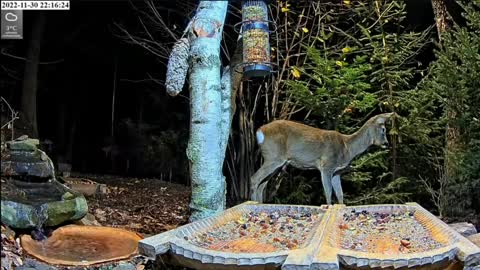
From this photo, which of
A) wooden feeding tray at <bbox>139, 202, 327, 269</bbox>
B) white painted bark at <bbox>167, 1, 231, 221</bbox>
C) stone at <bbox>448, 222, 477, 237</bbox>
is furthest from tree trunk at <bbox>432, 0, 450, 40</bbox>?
white painted bark at <bbox>167, 1, 231, 221</bbox>

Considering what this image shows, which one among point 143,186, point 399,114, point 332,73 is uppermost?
point 332,73

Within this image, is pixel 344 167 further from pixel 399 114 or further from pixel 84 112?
pixel 84 112

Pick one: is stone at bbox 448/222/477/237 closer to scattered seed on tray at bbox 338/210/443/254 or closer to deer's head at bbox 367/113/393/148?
scattered seed on tray at bbox 338/210/443/254

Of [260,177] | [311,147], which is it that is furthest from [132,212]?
[311,147]

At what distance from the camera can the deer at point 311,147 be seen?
379cm

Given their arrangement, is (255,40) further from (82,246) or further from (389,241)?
(82,246)

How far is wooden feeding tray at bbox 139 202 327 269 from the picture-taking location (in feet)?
5.52

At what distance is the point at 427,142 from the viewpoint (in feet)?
14.7

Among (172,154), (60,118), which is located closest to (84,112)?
(60,118)

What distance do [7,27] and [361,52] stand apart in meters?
3.69

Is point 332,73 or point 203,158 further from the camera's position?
point 332,73

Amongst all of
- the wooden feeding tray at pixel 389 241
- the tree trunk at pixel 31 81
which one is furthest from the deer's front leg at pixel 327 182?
the tree trunk at pixel 31 81

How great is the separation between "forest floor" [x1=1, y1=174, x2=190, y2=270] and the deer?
2.25ft

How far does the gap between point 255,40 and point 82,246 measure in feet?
4.22
